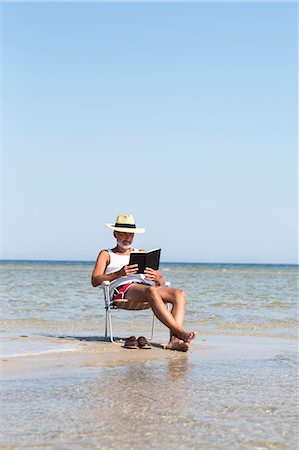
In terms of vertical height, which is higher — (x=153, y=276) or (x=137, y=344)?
(x=153, y=276)

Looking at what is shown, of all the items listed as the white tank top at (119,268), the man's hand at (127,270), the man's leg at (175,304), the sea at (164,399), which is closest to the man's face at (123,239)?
the white tank top at (119,268)

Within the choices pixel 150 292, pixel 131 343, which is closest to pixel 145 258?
Result: pixel 150 292

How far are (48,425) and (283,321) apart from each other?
7013 mm

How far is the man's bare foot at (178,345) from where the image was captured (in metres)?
6.67

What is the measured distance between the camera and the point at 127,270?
22.8ft

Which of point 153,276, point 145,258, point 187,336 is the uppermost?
point 145,258

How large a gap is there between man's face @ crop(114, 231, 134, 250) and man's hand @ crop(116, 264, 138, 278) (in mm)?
491

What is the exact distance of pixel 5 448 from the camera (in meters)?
3.31

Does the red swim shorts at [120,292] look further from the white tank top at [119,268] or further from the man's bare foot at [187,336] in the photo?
the man's bare foot at [187,336]

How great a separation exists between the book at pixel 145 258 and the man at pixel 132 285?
54 mm

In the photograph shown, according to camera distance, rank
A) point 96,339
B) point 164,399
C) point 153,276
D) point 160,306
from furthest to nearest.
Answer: point 96,339, point 153,276, point 160,306, point 164,399

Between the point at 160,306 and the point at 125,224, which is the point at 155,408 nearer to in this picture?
the point at 160,306

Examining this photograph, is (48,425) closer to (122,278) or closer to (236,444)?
(236,444)

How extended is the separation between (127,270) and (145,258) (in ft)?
0.72
